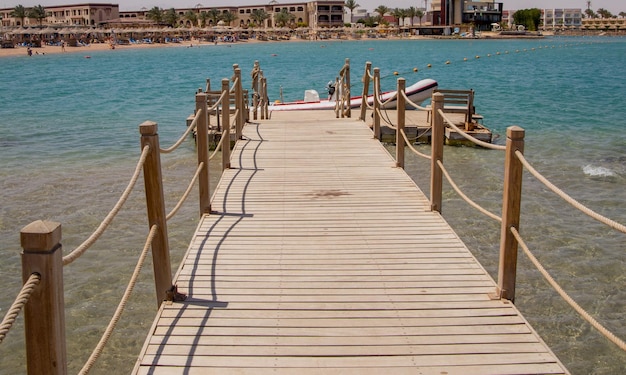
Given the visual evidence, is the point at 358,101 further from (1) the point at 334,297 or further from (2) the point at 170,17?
(2) the point at 170,17

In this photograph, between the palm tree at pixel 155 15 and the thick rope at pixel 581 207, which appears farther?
the palm tree at pixel 155 15

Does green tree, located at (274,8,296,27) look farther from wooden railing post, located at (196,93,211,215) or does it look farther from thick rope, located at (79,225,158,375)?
thick rope, located at (79,225,158,375)

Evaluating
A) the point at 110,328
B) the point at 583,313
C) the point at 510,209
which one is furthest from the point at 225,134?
the point at 583,313

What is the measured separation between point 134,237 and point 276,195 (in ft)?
11.1

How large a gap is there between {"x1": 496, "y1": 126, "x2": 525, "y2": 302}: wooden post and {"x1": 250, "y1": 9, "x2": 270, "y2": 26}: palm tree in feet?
635

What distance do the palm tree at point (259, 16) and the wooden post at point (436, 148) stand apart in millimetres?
191117

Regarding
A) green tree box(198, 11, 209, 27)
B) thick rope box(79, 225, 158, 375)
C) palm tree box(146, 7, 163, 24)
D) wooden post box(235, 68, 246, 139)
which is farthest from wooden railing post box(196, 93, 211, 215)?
green tree box(198, 11, 209, 27)

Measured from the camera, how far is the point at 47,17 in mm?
178500

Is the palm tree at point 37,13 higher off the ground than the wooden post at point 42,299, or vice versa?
the palm tree at point 37,13

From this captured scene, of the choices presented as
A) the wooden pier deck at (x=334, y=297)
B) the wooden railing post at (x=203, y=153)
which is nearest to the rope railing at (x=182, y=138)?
the wooden railing post at (x=203, y=153)

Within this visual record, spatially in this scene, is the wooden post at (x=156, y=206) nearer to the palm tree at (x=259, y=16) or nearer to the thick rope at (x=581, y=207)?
the thick rope at (x=581, y=207)

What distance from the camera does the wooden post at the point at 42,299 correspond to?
2734mm

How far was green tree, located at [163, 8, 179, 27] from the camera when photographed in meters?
187

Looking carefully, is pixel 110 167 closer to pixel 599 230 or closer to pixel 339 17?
pixel 599 230
